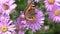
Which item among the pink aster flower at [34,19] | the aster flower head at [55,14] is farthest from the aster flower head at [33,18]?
the aster flower head at [55,14]

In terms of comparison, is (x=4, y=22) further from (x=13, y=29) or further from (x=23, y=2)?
(x=23, y=2)

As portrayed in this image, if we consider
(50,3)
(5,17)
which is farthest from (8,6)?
(50,3)

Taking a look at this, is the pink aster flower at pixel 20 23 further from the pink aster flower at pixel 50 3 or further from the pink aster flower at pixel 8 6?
the pink aster flower at pixel 50 3

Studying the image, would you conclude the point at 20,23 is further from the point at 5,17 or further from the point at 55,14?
the point at 55,14

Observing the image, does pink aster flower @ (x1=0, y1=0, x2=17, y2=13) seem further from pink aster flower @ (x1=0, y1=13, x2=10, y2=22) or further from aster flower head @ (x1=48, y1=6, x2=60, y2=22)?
aster flower head @ (x1=48, y1=6, x2=60, y2=22)

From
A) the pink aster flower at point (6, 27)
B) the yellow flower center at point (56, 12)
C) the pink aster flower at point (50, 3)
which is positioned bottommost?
the pink aster flower at point (6, 27)

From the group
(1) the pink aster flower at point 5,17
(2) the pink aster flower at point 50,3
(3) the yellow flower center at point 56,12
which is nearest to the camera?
(1) the pink aster flower at point 5,17

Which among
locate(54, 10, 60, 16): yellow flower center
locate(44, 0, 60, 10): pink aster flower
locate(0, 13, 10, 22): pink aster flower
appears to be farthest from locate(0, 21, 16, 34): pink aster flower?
locate(54, 10, 60, 16): yellow flower center

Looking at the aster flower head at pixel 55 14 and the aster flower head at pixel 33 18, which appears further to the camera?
the aster flower head at pixel 55 14
